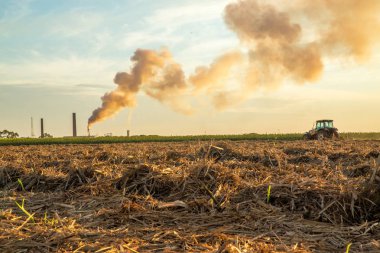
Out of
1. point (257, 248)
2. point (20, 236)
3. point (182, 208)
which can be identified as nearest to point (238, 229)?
point (257, 248)

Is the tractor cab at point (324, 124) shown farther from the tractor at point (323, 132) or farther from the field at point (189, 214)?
the field at point (189, 214)

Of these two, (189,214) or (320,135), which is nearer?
(189,214)

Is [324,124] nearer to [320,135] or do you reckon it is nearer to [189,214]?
[320,135]

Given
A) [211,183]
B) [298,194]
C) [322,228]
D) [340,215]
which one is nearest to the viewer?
[322,228]

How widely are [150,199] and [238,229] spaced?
66.5 inches

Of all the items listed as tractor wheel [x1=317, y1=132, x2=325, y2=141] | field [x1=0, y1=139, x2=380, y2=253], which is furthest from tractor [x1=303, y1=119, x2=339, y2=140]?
field [x1=0, y1=139, x2=380, y2=253]

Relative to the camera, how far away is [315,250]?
388 centimetres

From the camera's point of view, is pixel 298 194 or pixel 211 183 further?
pixel 211 183

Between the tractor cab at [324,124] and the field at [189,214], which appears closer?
the field at [189,214]

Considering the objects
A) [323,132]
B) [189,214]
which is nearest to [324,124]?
[323,132]

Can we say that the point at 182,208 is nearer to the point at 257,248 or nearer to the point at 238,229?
→ the point at 238,229

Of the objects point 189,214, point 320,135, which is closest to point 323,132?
point 320,135

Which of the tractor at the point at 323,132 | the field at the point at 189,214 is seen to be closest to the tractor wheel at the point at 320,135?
the tractor at the point at 323,132

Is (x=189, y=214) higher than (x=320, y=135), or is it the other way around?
(x=320, y=135)
